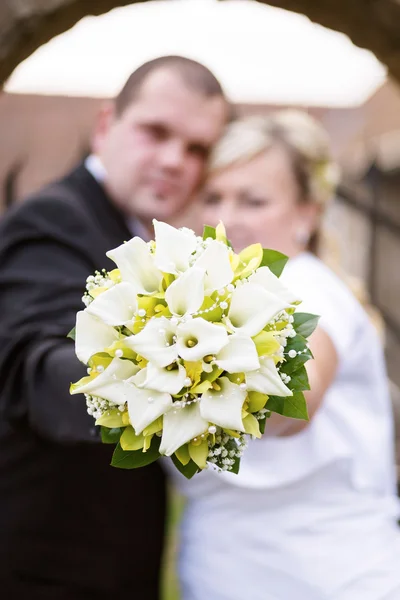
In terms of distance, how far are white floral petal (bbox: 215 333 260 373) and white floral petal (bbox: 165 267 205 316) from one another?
6cm

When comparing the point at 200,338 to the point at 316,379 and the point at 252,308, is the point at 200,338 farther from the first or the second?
the point at 316,379

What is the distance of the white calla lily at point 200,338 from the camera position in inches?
31.6

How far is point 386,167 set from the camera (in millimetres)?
5707

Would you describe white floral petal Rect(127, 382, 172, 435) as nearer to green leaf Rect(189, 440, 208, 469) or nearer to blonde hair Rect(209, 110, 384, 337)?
green leaf Rect(189, 440, 208, 469)

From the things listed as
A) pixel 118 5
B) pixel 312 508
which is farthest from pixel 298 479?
pixel 118 5

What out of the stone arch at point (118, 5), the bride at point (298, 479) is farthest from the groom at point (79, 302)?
the stone arch at point (118, 5)

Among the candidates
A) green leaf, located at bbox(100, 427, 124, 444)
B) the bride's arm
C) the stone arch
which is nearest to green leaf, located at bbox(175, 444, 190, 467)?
green leaf, located at bbox(100, 427, 124, 444)

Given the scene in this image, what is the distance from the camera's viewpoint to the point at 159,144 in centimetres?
163

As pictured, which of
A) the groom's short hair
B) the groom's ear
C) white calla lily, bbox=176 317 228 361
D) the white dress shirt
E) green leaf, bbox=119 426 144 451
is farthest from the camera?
the white dress shirt

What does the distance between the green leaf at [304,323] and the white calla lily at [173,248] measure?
0.19 m

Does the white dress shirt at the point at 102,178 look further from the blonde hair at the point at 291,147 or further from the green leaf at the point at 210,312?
the green leaf at the point at 210,312

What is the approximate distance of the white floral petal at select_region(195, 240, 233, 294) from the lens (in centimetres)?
87

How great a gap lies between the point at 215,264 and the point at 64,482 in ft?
3.32

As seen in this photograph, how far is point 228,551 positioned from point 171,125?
91 centimetres
